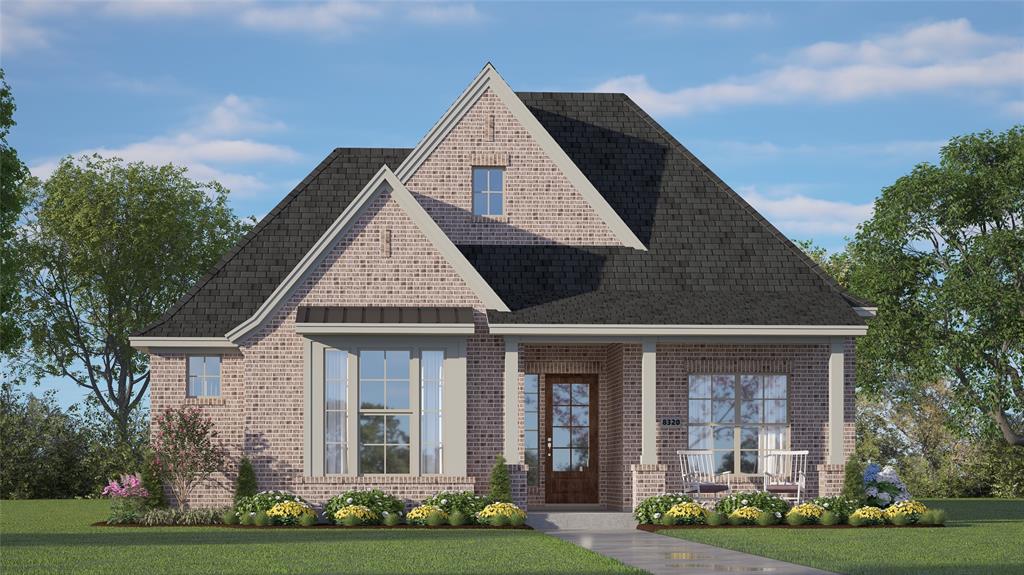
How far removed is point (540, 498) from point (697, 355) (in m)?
4.45

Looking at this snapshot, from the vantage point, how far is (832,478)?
2566 cm

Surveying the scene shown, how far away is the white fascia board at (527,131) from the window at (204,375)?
5.18 meters

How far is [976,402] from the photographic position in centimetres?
3716

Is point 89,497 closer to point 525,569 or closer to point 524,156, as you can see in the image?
point 524,156

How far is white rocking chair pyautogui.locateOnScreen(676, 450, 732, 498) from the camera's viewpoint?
25328 mm

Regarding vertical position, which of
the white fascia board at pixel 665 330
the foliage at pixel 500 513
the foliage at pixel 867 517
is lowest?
the foliage at pixel 867 517

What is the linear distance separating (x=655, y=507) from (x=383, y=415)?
5194 millimetres

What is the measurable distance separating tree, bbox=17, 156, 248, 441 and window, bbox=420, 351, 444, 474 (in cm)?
2536

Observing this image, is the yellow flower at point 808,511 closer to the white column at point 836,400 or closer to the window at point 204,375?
the white column at point 836,400

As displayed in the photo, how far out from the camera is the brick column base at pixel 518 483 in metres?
24.9

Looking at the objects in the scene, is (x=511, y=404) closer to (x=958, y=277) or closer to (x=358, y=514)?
(x=358, y=514)

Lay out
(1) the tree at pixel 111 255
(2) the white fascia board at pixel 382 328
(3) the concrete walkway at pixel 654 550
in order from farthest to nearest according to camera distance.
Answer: (1) the tree at pixel 111 255 → (2) the white fascia board at pixel 382 328 → (3) the concrete walkway at pixel 654 550

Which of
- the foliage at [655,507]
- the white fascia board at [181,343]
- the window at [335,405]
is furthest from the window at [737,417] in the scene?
the white fascia board at [181,343]

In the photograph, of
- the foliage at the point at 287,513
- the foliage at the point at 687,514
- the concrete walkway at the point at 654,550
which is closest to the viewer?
the concrete walkway at the point at 654,550
